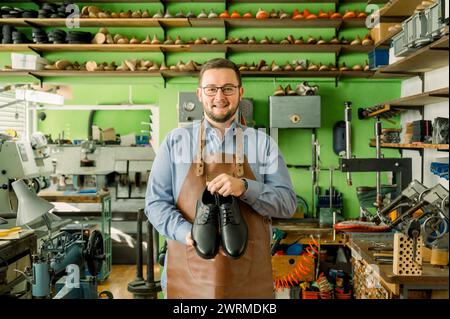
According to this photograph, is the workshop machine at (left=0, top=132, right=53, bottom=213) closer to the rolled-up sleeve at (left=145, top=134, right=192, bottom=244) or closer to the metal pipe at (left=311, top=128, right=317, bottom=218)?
the rolled-up sleeve at (left=145, top=134, right=192, bottom=244)

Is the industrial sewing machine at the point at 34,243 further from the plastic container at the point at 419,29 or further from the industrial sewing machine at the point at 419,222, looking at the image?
the plastic container at the point at 419,29

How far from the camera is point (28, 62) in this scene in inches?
131

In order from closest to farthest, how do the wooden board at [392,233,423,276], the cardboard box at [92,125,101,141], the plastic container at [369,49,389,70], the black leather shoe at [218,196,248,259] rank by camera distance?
1. the black leather shoe at [218,196,248,259]
2. the wooden board at [392,233,423,276]
3. the plastic container at [369,49,389,70]
4. the cardboard box at [92,125,101,141]

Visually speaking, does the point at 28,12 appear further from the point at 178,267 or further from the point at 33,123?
the point at 178,267

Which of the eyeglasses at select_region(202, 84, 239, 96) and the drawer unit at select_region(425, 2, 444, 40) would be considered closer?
the eyeglasses at select_region(202, 84, 239, 96)

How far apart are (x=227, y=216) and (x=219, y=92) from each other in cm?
24

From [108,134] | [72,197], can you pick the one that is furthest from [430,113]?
[108,134]

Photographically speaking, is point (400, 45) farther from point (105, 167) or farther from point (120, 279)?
point (105, 167)

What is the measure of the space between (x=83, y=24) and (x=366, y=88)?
6.61 feet

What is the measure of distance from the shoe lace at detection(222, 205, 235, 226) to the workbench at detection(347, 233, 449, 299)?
0.40 metres

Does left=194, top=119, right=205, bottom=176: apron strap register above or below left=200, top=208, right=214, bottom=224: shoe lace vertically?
above

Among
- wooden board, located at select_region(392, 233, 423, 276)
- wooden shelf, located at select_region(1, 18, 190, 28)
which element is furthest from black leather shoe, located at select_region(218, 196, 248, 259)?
wooden shelf, located at select_region(1, 18, 190, 28)

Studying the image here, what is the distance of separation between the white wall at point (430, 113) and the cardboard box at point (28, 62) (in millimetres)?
2395

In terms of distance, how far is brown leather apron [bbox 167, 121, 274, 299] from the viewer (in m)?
1.03
